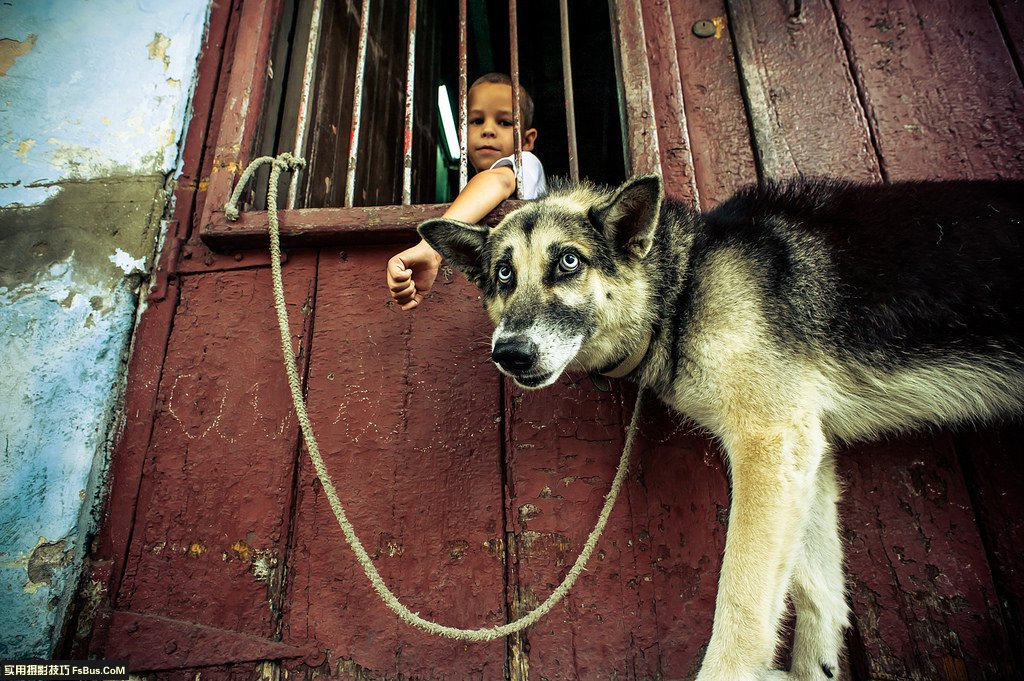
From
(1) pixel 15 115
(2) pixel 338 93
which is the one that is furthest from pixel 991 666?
(1) pixel 15 115

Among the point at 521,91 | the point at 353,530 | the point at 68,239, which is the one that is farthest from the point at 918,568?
the point at 68,239

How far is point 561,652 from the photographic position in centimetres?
211

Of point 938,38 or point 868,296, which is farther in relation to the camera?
point 938,38

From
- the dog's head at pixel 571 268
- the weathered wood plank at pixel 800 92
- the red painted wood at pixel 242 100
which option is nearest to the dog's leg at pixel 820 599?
the dog's head at pixel 571 268

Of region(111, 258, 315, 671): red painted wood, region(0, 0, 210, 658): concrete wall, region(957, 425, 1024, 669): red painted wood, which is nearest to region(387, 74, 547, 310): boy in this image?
region(111, 258, 315, 671): red painted wood

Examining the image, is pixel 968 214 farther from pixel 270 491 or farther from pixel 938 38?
pixel 270 491

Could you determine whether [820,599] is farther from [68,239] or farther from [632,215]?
[68,239]

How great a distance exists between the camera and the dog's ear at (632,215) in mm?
2000

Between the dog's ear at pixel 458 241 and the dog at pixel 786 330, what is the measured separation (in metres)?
0.01

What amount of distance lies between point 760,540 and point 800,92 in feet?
8.12

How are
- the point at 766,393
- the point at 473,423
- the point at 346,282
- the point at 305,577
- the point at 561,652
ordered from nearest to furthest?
the point at 766,393, the point at 561,652, the point at 305,577, the point at 473,423, the point at 346,282

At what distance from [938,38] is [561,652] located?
3731 mm

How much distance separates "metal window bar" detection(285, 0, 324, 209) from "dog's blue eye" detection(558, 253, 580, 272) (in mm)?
1662

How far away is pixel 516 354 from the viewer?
5.83 ft
